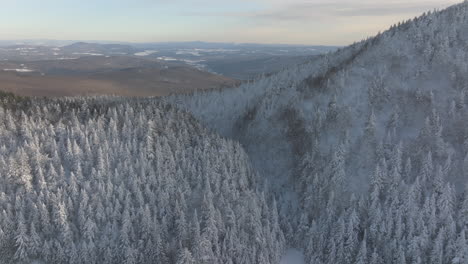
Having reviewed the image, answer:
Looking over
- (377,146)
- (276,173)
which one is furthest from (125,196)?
(377,146)

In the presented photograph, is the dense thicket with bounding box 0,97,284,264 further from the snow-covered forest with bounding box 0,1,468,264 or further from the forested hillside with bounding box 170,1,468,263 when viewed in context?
the forested hillside with bounding box 170,1,468,263

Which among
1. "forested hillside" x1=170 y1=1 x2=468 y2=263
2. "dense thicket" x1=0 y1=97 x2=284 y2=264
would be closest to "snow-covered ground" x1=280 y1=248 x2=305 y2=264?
"forested hillside" x1=170 y1=1 x2=468 y2=263

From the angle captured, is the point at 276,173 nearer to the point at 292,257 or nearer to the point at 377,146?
the point at 292,257

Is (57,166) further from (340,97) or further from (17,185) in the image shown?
(340,97)

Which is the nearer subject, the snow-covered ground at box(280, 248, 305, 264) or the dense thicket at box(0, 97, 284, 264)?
the dense thicket at box(0, 97, 284, 264)

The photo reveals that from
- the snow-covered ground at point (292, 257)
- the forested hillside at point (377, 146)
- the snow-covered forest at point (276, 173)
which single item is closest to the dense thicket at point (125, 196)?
the snow-covered forest at point (276, 173)

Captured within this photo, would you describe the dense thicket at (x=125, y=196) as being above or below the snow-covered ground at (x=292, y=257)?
above

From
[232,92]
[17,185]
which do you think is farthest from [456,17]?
[17,185]

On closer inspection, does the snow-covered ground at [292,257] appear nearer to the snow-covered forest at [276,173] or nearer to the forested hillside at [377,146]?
the snow-covered forest at [276,173]
